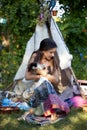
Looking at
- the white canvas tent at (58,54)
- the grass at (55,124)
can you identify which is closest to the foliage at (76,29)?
the white canvas tent at (58,54)

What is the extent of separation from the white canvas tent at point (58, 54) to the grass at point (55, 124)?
0.84 metres

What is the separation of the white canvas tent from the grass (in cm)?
84

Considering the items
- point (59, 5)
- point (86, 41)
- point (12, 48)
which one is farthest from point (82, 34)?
point (12, 48)

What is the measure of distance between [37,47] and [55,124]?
167 centimetres

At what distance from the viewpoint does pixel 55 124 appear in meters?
4.92

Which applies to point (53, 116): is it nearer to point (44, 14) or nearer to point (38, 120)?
point (38, 120)

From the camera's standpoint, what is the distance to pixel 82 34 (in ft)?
25.1

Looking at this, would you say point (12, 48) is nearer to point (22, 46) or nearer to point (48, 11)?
point (22, 46)

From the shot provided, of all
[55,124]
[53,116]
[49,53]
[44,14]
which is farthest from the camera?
[44,14]

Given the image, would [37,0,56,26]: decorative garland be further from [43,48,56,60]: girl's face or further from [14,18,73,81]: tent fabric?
[43,48,56,60]: girl's face

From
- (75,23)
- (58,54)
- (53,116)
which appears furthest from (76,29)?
(53,116)

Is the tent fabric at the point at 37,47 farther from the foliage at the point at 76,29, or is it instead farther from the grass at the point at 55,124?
the foliage at the point at 76,29

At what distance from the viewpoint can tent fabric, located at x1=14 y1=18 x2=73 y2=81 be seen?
6141 millimetres

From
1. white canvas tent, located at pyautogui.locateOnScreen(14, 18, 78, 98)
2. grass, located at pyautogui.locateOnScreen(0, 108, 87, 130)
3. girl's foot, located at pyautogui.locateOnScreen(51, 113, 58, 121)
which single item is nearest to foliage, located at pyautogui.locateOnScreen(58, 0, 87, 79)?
white canvas tent, located at pyautogui.locateOnScreen(14, 18, 78, 98)
